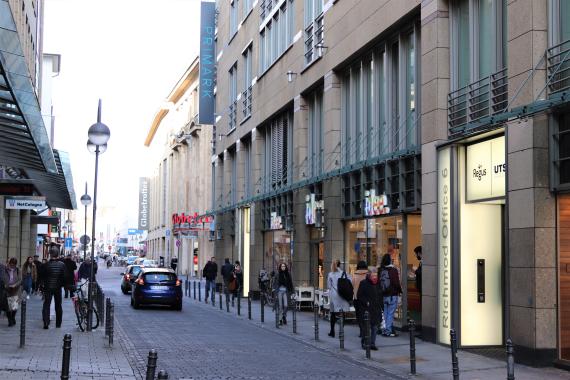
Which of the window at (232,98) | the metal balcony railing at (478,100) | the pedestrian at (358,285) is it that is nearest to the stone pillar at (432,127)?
the metal balcony railing at (478,100)

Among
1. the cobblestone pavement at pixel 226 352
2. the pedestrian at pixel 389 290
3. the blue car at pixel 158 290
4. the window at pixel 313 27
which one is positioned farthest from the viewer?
the blue car at pixel 158 290

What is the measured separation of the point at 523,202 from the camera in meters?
14.6

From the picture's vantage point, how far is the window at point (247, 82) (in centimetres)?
3842

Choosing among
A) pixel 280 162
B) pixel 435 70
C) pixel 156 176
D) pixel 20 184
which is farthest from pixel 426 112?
pixel 156 176

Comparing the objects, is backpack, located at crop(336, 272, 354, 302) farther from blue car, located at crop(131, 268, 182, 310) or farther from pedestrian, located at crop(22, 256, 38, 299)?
pedestrian, located at crop(22, 256, 38, 299)

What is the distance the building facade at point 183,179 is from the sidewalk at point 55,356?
3140 cm

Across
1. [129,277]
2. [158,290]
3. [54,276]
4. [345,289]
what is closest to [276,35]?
[158,290]

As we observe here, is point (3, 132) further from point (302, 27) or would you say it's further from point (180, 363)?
point (302, 27)

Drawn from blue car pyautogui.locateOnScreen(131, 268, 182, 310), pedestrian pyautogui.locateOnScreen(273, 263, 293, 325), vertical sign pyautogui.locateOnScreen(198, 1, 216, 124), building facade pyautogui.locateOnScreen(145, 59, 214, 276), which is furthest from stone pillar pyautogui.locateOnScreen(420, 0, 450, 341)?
building facade pyautogui.locateOnScreen(145, 59, 214, 276)

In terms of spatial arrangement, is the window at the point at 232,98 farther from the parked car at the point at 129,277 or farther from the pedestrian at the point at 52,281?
the pedestrian at the point at 52,281

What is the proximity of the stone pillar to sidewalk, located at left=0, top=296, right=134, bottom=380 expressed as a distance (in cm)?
641

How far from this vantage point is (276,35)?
3400 centimetres

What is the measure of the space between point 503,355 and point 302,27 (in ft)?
54.1

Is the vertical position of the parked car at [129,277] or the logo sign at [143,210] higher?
the logo sign at [143,210]
